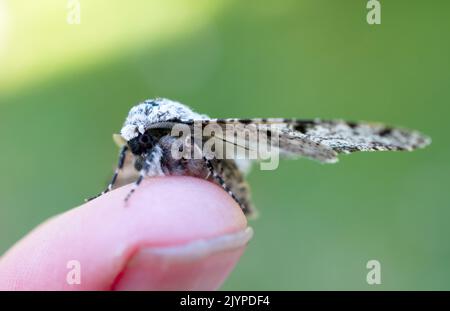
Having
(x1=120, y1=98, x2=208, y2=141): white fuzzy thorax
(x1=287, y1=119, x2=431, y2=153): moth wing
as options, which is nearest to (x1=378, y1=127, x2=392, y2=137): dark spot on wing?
(x1=287, y1=119, x2=431, y2=153): moth wing

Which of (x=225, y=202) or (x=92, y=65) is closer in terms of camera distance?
(x=225, y=202)

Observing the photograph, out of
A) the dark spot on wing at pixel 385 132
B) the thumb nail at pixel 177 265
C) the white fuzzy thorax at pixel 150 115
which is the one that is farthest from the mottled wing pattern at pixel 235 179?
the dark spot on wing at pixel 385 132

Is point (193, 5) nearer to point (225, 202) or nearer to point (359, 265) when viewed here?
point (359, 265)

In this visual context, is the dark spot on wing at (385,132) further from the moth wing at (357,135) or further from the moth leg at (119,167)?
the moth leg at (119,167)

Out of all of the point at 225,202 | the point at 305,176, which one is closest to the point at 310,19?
the point at 305,176

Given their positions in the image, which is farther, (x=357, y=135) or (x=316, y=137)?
(x=316, y=137)

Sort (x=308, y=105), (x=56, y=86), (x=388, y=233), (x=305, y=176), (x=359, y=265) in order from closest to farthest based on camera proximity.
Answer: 1. (x=359, y=265)
2. (x=388, y=233)
3. (x=305, y=176)
4. (x=308, y=105)
5. (x=56, y=86)

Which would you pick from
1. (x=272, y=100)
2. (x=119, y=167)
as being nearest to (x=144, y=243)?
(x=119, y=167)

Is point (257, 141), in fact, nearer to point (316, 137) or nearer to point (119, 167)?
point (316, 137)
